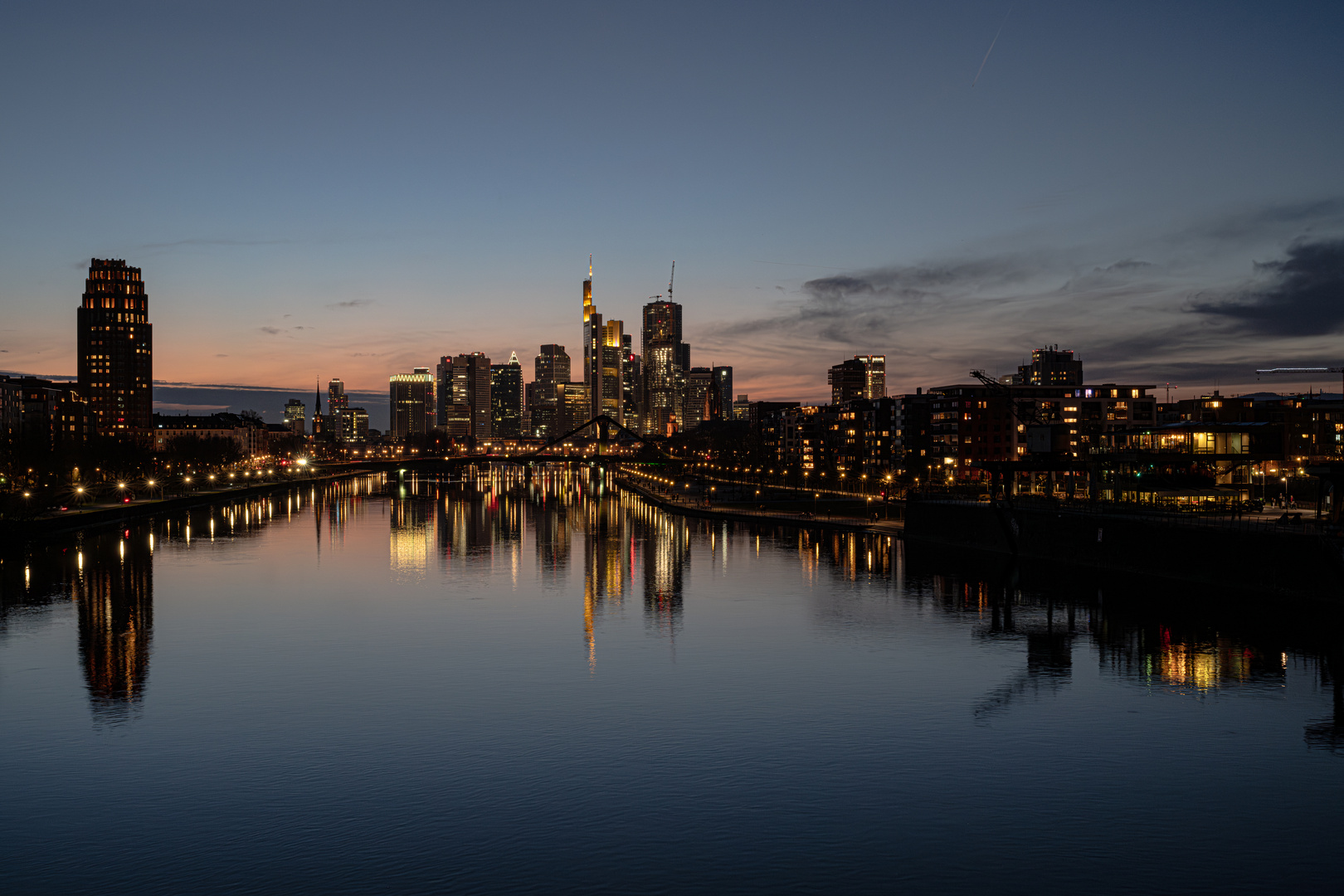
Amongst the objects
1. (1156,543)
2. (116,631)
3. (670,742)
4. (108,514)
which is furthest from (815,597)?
(108,514)

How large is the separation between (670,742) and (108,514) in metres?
94.9

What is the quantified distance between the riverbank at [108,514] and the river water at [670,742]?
1110 inches

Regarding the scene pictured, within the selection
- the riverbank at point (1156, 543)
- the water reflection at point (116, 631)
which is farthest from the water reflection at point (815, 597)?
the riverbank at point (1156, 543)

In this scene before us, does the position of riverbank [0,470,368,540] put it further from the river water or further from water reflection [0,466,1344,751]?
the river water

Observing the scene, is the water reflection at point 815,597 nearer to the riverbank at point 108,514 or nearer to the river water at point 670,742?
the river water at point 670,742

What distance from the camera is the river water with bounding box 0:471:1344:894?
1906 centimetres

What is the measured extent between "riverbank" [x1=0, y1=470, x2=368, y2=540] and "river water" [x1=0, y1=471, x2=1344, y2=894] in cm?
2819

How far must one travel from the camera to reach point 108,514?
103938mm

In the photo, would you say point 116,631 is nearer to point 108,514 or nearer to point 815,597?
point 815,597

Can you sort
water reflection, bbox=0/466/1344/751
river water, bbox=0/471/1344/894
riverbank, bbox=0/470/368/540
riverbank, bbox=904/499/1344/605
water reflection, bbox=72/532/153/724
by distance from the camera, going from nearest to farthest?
river water, bbox=0/471/1344/894, water reflection, bbox=72/532/153/724, water reflection, bbox=0/466/1344/751, riverbank, bbox=904/499/1344/605, riverbank, bbox=0/470/368/540

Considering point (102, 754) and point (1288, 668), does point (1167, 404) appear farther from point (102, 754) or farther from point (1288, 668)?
point (102, 754)

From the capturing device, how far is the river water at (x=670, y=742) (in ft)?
62.5

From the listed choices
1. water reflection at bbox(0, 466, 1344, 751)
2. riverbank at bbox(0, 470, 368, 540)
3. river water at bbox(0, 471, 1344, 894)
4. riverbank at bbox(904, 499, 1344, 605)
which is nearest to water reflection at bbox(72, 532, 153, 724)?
water reflection at bbox(0, 466, 1344, 751)

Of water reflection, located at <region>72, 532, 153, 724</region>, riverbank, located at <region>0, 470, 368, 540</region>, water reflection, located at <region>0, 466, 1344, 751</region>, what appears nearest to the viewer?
water reflection, located at <region>72, 532, 153, 724</region>
